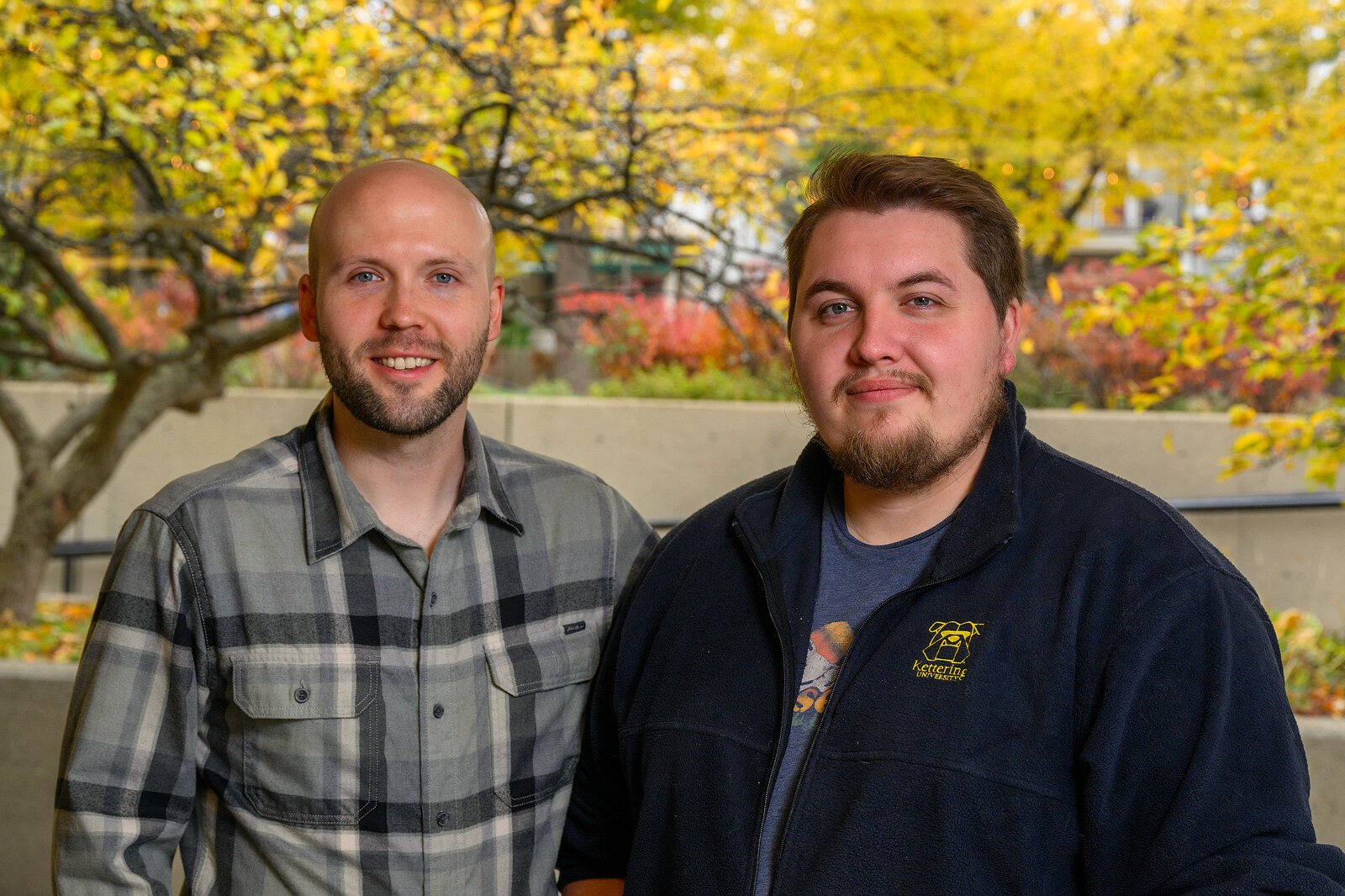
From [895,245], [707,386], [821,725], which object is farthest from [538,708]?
[707,386]

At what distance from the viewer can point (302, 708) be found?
202 cm

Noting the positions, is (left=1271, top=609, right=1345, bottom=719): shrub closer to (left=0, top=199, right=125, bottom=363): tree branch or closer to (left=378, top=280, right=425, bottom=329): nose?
(left=378, top=280, right=425, bottom=329): nose

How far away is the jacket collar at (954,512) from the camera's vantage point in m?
1.80

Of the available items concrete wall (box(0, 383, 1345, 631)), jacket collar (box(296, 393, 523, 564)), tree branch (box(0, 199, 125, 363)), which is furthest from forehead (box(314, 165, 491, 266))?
concrete wall (box(0, 383, 1345, 631))

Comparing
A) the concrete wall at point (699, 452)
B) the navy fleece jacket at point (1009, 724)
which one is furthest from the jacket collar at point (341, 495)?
the concrete wall at point (699, 452)

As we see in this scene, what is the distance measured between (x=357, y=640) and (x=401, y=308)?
601 millimetres

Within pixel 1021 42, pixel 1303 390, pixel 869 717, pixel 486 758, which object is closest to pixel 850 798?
pixel 869 717

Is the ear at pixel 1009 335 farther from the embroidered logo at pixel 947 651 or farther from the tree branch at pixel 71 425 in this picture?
the tree branch at pixel 71 425

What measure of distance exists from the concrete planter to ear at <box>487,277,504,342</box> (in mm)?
2378

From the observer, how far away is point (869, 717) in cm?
176

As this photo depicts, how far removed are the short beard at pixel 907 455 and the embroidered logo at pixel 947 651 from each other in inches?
10.1

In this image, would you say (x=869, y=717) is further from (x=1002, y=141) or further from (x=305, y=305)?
(x=1002, y=141)

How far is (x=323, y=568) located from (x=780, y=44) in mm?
7061

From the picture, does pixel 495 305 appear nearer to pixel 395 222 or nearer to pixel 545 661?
pixel 395 222
